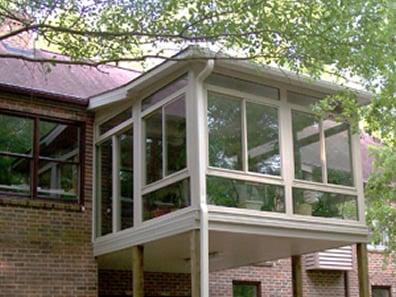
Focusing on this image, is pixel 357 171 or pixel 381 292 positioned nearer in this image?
pixel 357 171

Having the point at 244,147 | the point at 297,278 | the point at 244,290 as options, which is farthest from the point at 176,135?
the point at 244,290

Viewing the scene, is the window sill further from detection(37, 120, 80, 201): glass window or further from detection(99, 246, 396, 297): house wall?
detection(99, 246, 396, 297): house wall

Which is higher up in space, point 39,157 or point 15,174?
point 39,157

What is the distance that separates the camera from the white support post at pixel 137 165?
11383mm

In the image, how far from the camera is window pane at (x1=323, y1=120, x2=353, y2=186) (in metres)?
11.8

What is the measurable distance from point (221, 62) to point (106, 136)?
3.26 meters

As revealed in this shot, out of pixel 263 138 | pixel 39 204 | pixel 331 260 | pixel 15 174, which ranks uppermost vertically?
pixel 263 138

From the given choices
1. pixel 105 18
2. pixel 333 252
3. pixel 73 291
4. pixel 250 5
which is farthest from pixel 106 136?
pixel 333 252

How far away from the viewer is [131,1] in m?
9.00

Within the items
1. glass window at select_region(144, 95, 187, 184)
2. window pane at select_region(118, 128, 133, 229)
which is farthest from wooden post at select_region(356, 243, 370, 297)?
window pane at select_region(118, 128, 133, 229)

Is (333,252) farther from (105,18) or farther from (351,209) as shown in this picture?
(105,18)

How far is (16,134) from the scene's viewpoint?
12.2 meters

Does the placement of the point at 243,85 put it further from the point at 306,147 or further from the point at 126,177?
the point at 126,177

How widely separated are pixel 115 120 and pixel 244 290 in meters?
5.16
